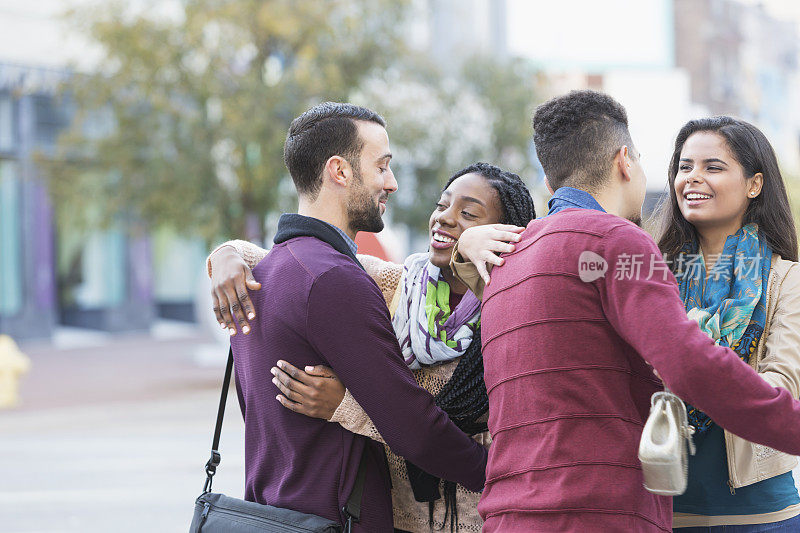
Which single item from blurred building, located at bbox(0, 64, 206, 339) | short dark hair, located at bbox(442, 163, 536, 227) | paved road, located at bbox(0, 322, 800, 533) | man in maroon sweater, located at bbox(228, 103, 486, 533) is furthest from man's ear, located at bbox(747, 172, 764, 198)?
blurred building, located at bbox(0, 64, 206, 339)

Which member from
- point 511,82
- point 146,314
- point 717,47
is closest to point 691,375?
point 511,82

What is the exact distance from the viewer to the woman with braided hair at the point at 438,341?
96.2 inches

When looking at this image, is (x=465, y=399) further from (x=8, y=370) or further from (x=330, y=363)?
(x=8, y=370)

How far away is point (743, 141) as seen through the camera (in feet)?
8.44

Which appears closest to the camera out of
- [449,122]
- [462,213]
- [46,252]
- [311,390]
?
[311,390]

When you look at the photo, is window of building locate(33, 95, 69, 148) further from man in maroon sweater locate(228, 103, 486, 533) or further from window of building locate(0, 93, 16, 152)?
man in maroon sweater locate(228, 103, 486, 533)

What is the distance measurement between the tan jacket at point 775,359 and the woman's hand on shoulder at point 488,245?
722 mm

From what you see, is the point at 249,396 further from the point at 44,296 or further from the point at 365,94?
the point at 44,296

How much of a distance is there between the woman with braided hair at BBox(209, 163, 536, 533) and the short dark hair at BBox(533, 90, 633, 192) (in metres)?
0.21

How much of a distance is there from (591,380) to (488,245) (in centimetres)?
48

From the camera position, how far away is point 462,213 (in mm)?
2844

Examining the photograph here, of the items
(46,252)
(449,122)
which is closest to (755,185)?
(449,122)

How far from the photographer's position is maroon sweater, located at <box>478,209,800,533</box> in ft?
5.99

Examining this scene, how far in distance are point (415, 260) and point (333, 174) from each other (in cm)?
47
